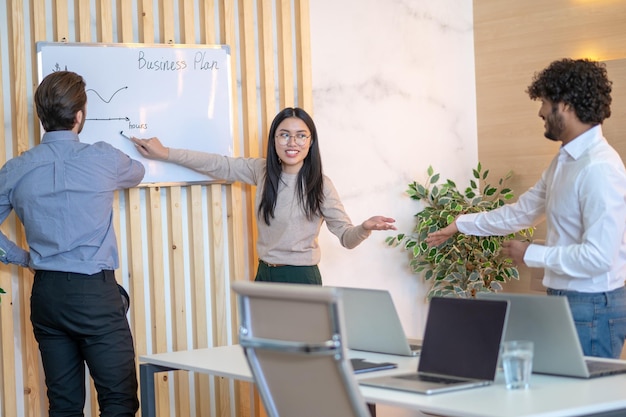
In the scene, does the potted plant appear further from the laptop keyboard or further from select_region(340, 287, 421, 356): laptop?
the laptop keyboard

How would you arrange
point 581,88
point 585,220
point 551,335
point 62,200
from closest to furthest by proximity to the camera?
point 551,335
point 585,220
point 581,88
point 62,200

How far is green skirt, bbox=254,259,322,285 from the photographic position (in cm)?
447

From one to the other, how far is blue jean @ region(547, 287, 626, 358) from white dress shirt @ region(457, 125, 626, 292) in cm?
4

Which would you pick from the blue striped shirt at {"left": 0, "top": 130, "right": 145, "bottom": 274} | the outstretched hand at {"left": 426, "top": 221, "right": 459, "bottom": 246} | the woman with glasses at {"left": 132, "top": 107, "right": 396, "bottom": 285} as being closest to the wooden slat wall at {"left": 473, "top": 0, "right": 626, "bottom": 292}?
the outstretched hand at {"left": 426, "top": 221, "right": 459, "bottom": 246}

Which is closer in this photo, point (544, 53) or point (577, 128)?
point (577, 128)

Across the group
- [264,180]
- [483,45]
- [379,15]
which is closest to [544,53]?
[483,45]

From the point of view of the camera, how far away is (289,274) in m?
4.47

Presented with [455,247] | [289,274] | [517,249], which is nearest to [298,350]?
[517,249]

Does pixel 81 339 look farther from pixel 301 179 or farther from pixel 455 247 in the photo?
pixel 455 247

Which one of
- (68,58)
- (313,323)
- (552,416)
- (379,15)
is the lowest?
(552,416)

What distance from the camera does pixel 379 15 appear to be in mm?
5363

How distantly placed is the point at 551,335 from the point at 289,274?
1.85 metres

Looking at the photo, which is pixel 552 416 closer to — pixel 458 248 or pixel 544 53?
pixel 458 248

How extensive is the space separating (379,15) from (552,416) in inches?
135
